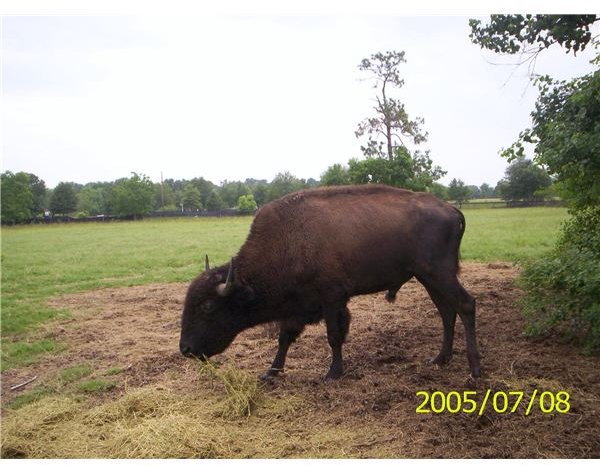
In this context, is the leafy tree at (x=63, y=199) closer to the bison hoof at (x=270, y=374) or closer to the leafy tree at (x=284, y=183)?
the leafy tree at (x=284, y=183)

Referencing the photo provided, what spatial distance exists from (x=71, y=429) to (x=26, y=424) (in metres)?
0.47

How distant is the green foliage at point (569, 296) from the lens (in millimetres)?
6270

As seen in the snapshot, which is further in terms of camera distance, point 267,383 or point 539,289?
point 539,289

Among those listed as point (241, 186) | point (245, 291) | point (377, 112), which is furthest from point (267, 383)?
point (241, 186)

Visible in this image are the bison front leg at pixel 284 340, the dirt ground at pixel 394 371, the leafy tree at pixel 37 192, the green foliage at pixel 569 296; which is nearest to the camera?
the dirt ground at pixel 394 371

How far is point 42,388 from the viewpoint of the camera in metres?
6.30

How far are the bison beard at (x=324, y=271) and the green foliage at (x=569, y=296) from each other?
5.17 ft

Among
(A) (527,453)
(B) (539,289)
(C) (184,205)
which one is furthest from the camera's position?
(C) (184,205)

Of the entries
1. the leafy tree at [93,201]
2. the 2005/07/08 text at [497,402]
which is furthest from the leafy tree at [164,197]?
the 2005/07/08 text at [497,402]

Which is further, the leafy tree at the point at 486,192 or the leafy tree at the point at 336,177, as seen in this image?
the leafy tree at the point at 486,192

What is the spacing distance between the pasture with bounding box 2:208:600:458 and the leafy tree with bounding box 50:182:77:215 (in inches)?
1439

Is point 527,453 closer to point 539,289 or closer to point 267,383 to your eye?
point 267,383

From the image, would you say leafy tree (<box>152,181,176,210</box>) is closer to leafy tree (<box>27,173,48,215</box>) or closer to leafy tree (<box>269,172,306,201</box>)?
leafy tree (<box>269,172,306,201</box>)

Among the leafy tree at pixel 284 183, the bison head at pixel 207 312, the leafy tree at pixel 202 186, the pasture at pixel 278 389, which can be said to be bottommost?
the pasture at pixel 278 389
